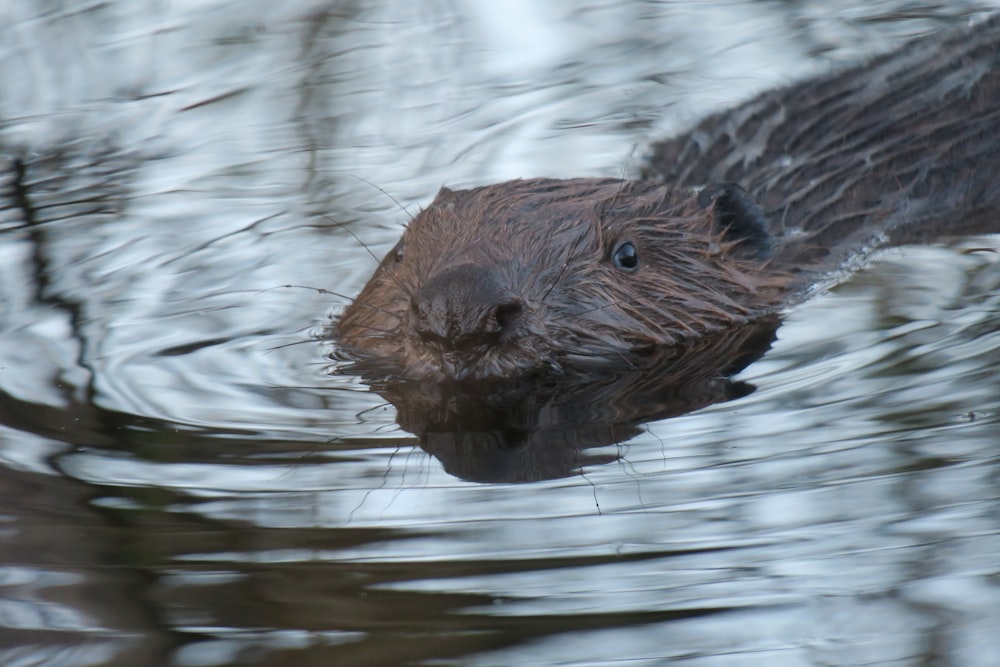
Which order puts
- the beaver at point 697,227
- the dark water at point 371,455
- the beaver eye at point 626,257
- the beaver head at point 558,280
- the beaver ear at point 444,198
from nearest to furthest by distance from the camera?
the dark water at point 371,455
the beaver head at point 558,280
the beaver at point 697,227
the beaver eye at point 626,257
the beaver ear at point 444,198

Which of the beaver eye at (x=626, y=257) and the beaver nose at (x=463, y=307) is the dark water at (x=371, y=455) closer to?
the beaver nose at (x=463, y=307)

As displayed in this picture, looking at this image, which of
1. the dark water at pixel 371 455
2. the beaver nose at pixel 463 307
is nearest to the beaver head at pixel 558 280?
the beaver nose at pixel 463 307

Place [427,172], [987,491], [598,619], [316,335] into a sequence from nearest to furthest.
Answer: [598,619] → [987,491] → [316,335] → [427,172]

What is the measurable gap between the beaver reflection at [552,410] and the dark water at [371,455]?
0.07 m

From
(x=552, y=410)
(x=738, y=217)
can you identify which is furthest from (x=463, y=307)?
(x=738, y=217)

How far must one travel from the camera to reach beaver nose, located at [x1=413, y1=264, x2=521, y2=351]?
129 inches

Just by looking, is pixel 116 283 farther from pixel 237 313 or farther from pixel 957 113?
pixel 957 113

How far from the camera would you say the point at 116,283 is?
4473 millimetres

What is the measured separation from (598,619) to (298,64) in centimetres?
509

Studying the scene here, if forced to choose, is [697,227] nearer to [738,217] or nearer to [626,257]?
[738,217]

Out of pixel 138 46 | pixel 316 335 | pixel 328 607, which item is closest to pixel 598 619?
pixel 328 607

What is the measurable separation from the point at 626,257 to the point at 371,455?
1.23 m

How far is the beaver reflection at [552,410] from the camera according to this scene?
2.96m

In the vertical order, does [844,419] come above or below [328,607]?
below
